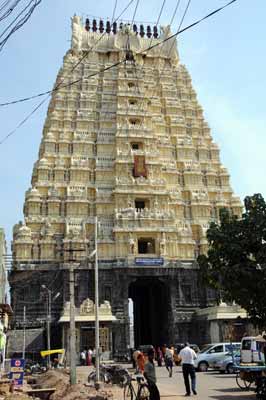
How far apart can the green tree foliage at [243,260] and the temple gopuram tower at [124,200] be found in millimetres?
21950

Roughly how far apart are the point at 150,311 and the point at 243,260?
40.7 m

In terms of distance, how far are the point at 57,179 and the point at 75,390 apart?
3276cm

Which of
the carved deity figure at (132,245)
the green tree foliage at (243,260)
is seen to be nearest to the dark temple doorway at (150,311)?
the carved deity figure at (132,245)

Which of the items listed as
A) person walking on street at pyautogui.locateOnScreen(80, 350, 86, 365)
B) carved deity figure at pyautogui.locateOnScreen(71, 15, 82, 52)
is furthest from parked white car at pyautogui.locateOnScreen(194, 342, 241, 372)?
carved deity figure at pyautogui.locateOnScreen(71, 15, 82, 52)

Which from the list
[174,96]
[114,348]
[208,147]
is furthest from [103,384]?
[174,96]

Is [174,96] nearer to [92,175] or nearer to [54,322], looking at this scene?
[92,175]

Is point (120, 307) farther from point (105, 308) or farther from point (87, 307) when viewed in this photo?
point (87, 307)

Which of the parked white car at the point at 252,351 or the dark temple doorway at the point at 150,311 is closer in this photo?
the parked white car at the point at 252,351

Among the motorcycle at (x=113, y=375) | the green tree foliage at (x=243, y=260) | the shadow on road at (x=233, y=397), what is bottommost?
the shadow on road at (x=233, y=397)

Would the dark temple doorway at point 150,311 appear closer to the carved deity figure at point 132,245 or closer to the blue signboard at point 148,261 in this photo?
the blue signboard at point 148,261

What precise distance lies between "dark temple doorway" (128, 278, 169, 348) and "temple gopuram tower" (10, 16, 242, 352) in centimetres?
14

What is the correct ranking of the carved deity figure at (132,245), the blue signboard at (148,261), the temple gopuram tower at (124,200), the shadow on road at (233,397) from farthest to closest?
1. the carved deity figure at (132,245)
2. the blue signboard at (148,261)
3. the temple gopuram tower at (124,200)
4. the shadow on road at (233,397)

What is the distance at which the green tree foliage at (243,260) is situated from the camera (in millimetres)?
16203

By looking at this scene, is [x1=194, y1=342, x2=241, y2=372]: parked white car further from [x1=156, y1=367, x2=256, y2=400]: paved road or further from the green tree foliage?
the green tree foliage
